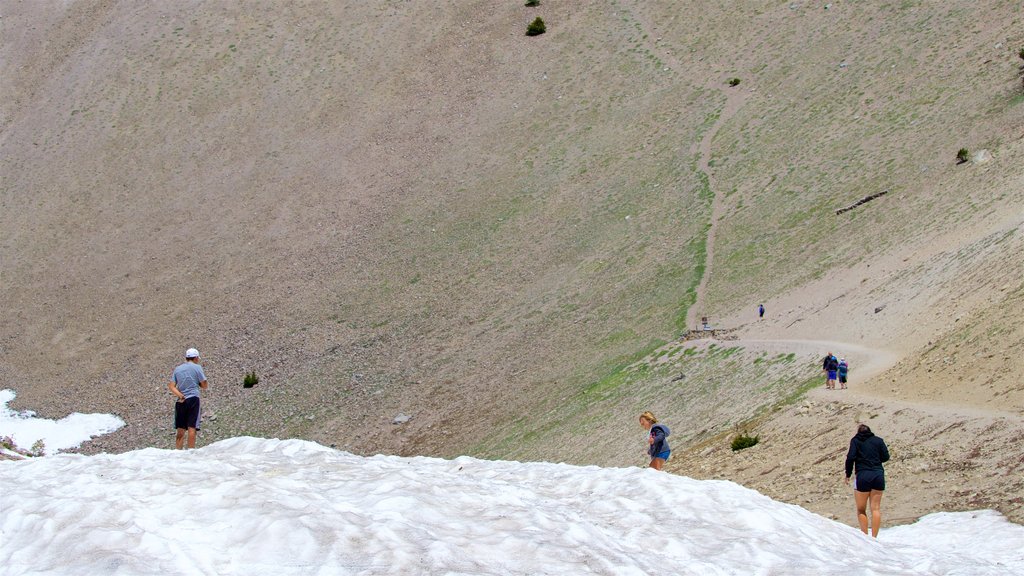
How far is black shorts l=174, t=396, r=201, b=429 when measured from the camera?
18469 millimetres

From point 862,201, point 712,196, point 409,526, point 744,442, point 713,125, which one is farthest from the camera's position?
point 713,125

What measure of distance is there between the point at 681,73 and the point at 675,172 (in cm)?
1199

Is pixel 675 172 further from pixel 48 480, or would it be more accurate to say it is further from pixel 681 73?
pixel 48 480

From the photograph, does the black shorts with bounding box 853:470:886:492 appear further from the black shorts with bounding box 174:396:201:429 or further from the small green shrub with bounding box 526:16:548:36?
the small green shrub with bounding box 526:16:548:36

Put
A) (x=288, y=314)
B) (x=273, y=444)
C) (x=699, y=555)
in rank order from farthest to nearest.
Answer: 1. (x=288, y=314)
2. (x=273, y=444)
3. (x=699, y=555)

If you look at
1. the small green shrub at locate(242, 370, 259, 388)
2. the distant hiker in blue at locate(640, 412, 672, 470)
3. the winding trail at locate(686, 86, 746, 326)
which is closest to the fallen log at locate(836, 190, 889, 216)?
the winding trail at locate(686, 86, 746, 326)

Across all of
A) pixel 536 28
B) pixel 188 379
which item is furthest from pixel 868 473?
pixel 536 28

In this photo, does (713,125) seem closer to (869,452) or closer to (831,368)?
(831,368)

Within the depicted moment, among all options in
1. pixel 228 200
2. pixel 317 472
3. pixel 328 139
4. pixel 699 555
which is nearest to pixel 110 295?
pixel 228 200

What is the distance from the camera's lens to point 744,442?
23406 millimetres

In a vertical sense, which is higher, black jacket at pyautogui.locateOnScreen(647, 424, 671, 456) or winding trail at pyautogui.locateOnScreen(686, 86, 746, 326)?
winding trail at pyautogui.locateOnScreen(686, 86, 746, 326)

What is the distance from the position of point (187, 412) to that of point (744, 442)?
39.5 ft

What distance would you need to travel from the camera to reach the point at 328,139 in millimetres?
63719

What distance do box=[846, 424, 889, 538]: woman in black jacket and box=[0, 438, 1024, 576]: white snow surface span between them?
1.62 ft
